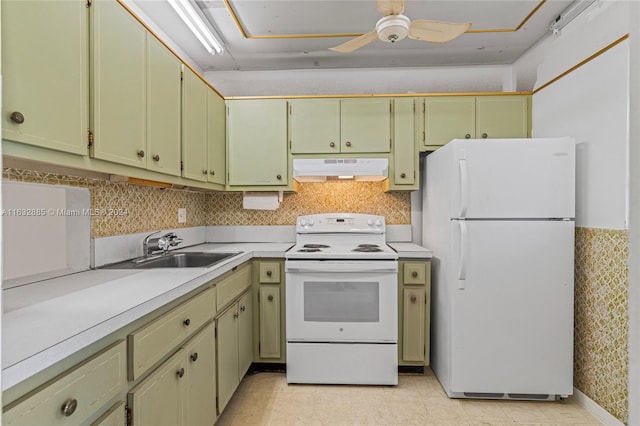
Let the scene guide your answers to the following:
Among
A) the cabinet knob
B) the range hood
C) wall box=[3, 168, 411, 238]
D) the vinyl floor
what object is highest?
the range hood

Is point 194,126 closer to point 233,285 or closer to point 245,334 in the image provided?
point 233,285

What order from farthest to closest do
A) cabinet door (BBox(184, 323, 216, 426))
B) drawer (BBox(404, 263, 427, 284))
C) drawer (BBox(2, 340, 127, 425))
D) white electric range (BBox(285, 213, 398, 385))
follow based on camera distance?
1. drawer (BBox(404, 263, 427, 284))
2. white electric range (BBox(285, 213, 398, 385))
3. cabinet door (BBox(184, 323, 216, 426))
4. drawer (BBox(2, 340, 127, 425))

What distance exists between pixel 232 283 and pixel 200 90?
1323 millimetres

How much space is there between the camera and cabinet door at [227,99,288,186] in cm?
288

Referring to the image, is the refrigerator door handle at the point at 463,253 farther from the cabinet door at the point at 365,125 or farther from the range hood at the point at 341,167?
the cabinet door at the point at 365,125

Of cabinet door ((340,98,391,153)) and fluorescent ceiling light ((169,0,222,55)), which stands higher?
fluorescent ceiling light ((169,0,222,55))

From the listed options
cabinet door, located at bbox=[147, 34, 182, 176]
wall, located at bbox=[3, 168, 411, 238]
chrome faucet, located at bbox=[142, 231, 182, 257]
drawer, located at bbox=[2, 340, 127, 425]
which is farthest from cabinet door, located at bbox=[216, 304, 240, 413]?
wall, located at bbox=[3, 168, 411, 238]

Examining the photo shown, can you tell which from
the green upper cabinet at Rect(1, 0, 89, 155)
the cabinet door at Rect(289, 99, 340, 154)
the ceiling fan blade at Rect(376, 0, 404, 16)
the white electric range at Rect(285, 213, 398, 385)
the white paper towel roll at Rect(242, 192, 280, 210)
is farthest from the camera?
the white paper towel roll at Rect(242, 192, 280, 210)

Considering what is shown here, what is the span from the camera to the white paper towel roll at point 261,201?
3.07 metres

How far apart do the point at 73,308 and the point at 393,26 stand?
190 centimetres

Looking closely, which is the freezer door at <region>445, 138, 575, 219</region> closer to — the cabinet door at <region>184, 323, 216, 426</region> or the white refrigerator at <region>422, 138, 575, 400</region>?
the white refrigerator at <region>422, 138, 575, 400</region>

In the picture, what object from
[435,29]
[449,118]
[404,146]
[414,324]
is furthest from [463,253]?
[435,29]

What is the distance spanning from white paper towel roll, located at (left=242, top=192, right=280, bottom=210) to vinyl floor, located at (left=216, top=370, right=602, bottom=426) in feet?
4.68

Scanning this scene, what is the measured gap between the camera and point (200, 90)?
236 cm
